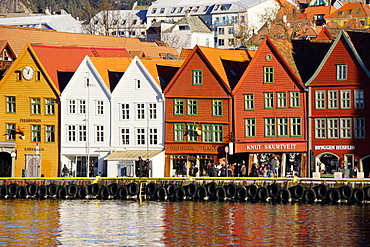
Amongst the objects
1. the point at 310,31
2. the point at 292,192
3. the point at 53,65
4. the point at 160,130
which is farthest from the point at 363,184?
the point at 310,31

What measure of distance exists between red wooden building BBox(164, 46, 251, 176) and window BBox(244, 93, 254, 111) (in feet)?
4.59

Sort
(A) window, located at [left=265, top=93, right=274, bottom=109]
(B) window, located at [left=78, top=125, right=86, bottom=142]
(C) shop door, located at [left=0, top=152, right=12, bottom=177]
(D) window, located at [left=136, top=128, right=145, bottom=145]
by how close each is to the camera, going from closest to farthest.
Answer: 1. (A) window, located at [left=265, top=93, right=274, bottom=109]
2. (D) window, located at [left=136, top=128, right=145, bottom=145]
3. (B) window, located at [left=78, top=125, right=86, bottom=142]
4. (C) shop door, located at [left=0, top=152, right=12, bottom=177]

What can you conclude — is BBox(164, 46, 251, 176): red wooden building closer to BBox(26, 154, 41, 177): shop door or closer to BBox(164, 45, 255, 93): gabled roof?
BBox(164, 45, 255, 93): gabled roof

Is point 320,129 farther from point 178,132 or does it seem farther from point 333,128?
point 178,132

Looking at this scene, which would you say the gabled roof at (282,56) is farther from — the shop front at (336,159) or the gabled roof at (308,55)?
the shop front at (336,159)

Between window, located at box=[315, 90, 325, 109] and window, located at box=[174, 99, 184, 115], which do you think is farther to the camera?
window, located at box=[174, 99, 184, 115]

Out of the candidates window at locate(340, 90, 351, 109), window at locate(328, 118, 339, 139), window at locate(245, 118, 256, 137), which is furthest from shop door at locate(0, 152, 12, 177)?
window at locate(340, 90, 351, 109)

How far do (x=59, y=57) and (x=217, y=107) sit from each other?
63.9ft

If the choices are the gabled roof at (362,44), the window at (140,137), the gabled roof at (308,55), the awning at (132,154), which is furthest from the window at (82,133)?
the gabled roof at (362,44)

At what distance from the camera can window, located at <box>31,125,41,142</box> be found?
95750mm

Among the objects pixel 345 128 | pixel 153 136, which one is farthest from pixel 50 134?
pixel 345 128

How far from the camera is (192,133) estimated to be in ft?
296

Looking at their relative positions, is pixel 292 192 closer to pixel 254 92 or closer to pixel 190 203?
pixel 190 203

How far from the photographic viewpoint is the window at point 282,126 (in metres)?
87.1
